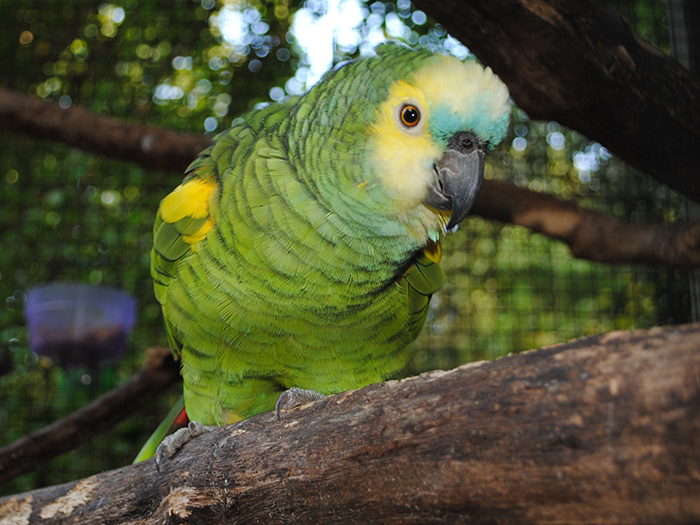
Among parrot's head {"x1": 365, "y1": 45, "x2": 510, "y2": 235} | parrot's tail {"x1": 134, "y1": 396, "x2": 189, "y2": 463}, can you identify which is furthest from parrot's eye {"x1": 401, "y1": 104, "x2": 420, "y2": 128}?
parrot's tail {"x1": 134, "y1": 396, "x2": 189, "y2": 463}

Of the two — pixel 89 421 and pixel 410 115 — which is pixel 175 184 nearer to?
pixel 89 421

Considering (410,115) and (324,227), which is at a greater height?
(410,115)

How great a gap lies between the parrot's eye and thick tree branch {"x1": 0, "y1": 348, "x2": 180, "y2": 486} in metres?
1.02

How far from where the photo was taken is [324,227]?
2.82ft

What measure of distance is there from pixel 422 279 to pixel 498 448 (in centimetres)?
64

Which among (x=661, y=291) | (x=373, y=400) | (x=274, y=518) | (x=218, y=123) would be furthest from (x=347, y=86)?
(x=661, y=291)

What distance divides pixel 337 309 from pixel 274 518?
1.14 ft

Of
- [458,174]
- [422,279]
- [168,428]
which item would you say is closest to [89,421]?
[168,428]

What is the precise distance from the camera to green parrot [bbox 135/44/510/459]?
0.82m

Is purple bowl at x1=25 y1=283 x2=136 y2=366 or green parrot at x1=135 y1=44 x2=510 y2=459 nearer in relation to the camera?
green parrot at x1=135 y1=44 x2=510 y2=459

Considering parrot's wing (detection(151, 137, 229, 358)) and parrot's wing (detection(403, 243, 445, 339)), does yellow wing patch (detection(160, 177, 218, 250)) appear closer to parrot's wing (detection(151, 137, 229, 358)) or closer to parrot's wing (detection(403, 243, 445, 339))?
parrot's wing (detection(151, 137, 229, 358))

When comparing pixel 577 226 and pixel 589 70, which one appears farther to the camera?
pixel 577 226

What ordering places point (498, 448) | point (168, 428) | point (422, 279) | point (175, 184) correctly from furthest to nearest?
point (175, 184) → point (168, 428) → point (422, 279) → point (498, 448)

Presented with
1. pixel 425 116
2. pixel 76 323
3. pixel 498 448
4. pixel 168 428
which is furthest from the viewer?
pixel 76 323
